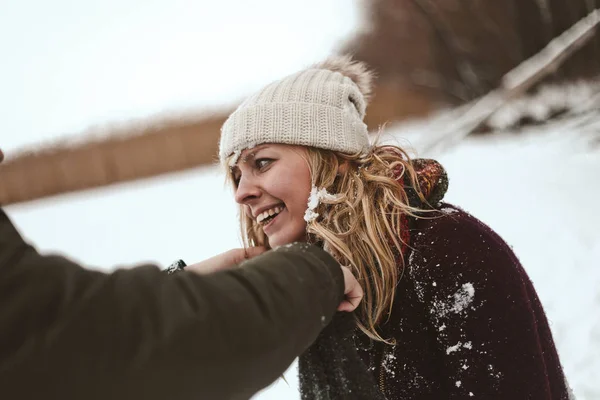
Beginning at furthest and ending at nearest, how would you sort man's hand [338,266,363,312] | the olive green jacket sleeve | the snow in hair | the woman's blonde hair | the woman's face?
the snow in hair, the woman's face, the woman's blonde hair, man's hand [338,266,363,312], the olive green jacket sleeve

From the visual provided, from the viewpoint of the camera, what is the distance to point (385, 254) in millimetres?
1315

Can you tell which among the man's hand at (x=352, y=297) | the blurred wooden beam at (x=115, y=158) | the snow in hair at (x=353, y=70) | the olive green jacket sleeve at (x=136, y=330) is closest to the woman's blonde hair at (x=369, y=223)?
the man's hand at (x=352, y=297)

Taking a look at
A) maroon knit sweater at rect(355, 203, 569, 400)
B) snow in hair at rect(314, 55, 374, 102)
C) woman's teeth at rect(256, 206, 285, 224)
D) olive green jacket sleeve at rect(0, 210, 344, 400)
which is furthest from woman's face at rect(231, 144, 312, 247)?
olive green jacket sleeve at rect(0, 210, 344, 400)

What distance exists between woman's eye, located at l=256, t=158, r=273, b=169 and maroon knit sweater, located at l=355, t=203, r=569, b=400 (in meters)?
0.53

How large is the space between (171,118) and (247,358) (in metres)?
8.88

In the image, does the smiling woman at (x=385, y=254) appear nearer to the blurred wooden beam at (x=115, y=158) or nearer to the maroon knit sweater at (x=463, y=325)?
the maroon knit sweater at (x=463, y=325)

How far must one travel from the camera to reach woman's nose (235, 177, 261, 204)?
59.0 inches

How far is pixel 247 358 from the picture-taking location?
1.91 feet

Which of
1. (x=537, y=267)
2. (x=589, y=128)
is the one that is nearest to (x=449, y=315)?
(x=537, y=267)

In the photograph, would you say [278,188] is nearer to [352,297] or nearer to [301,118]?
[301,118]

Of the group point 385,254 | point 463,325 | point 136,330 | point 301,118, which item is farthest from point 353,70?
point 136,330

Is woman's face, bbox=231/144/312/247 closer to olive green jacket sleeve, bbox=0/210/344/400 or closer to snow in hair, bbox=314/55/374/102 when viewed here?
snow in hair, bbox=314/55/374/102

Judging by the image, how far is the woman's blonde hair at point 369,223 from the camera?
1.31 m

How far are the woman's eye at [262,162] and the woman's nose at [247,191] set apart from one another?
0.07 m
